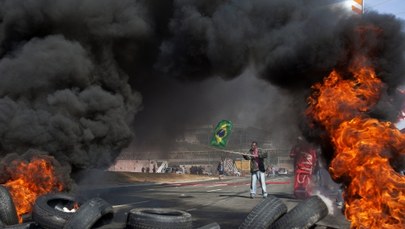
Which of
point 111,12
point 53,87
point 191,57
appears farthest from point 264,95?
point 53,87

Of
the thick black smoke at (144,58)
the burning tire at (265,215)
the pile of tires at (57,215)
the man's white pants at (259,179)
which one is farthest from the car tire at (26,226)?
the man's white pants at (259,179)

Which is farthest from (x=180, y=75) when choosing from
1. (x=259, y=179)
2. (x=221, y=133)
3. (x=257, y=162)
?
(x=221, y=133)

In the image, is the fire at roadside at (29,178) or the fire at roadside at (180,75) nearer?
the fire at roadside at (180,75)

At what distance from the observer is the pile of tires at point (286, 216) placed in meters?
6.54

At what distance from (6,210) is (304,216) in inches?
216

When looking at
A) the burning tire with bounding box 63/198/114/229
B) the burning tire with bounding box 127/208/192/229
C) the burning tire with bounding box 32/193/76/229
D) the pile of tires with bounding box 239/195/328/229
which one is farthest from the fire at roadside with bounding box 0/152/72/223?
the pile of tires with bounding box 239/195/328/229

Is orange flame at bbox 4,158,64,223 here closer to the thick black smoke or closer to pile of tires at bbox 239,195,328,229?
the thick black smoke

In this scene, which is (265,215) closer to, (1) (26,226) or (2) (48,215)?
(2) (48,215)

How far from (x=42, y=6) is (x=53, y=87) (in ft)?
8.51

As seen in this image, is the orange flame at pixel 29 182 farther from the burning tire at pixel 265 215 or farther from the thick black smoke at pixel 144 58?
the burning tire at pixel 265 215

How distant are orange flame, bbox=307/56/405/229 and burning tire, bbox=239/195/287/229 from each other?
1106mm

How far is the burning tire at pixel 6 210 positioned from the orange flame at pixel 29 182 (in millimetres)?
1174

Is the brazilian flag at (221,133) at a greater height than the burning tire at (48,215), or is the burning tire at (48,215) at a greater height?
the brazilian flag at (221,133)

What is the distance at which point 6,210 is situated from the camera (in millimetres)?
7527
